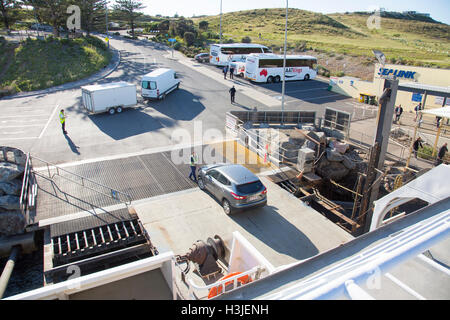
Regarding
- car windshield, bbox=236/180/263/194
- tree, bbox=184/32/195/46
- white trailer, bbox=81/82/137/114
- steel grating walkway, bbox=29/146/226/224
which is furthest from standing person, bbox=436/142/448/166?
tree, bbox=184/32/195/46

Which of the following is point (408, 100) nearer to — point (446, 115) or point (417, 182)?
point (446, 115)

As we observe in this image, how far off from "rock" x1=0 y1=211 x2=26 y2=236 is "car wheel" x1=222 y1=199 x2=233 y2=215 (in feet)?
22.9

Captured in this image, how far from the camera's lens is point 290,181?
15.1m

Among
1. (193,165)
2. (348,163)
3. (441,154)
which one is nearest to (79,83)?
(193,165)

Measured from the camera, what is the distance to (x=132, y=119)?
23141 millimetres

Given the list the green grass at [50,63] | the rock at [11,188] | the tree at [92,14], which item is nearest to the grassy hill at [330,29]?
the tree at [92,14]

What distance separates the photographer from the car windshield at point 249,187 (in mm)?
11508

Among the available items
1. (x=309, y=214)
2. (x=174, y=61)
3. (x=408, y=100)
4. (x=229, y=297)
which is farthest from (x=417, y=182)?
(x=174, y=61)

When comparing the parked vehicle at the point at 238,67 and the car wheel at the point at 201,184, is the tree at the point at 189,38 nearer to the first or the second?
the parked vehicle at the point at 238,67

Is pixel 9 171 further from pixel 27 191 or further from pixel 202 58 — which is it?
pixel 202 58

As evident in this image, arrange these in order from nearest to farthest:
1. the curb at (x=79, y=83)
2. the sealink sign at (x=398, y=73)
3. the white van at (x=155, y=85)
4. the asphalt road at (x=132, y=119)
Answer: the asphalt road at (x=132, y=119) → the white van at (x=155, y=85) → the curb at (x=79, y=83) → the sealink sign at (x=398, y=73)

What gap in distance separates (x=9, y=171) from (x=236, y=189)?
9288 millimetres

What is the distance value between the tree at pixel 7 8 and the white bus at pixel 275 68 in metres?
32.5

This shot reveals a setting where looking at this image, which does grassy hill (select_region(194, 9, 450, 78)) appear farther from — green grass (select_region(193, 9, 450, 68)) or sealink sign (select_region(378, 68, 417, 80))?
sealink sign (select_region(378, 68, 417, 80))
